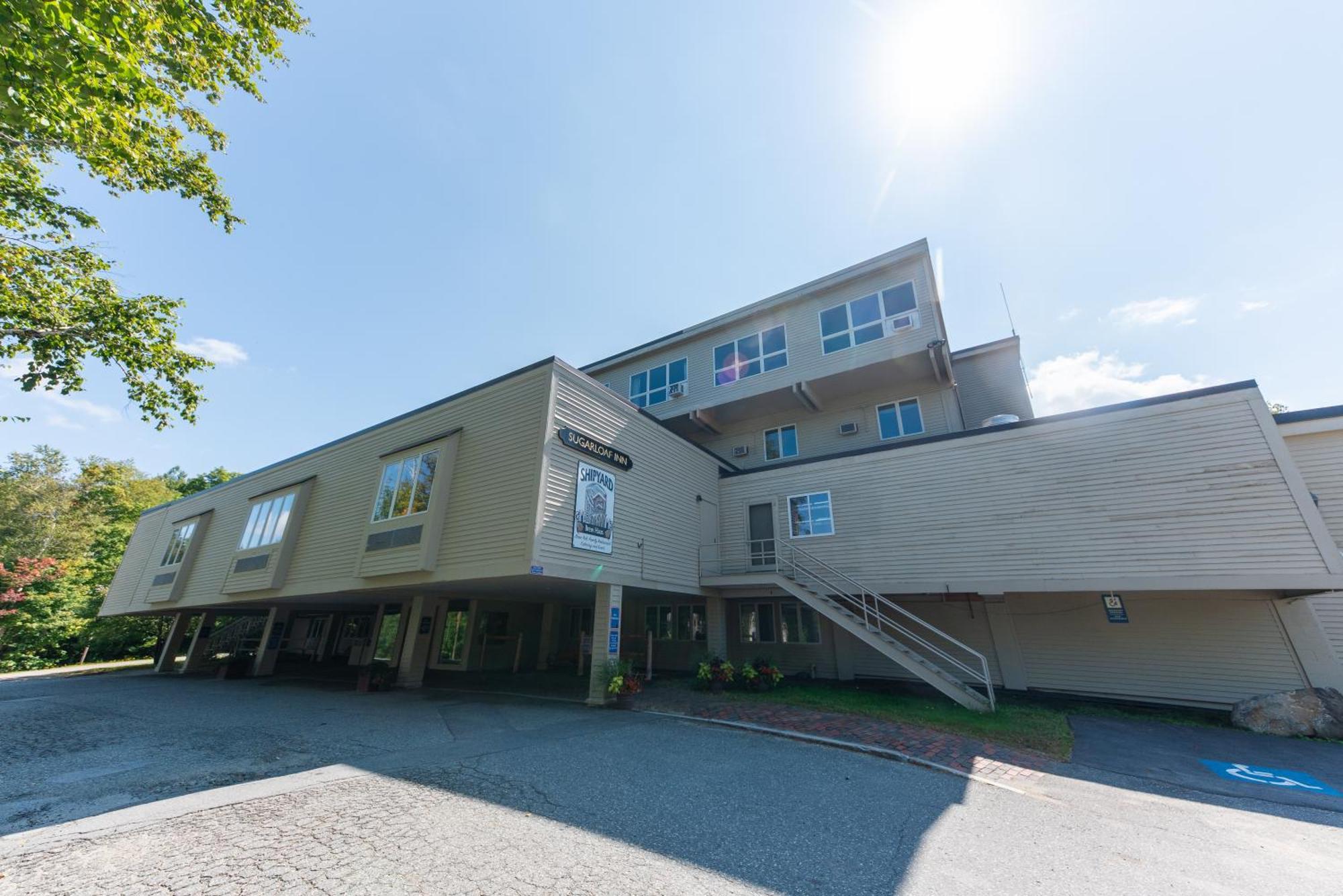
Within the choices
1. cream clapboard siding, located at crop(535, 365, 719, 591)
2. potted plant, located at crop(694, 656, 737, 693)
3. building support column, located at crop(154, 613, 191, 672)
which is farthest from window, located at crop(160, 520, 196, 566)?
potted plant, located at crop(694, 656, 737, 693)

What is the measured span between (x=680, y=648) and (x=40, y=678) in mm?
27062

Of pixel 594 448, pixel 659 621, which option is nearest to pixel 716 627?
pixel 659 621

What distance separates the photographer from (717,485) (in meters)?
16.8

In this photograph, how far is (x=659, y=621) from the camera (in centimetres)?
1820

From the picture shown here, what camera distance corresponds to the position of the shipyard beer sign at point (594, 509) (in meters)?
10.9

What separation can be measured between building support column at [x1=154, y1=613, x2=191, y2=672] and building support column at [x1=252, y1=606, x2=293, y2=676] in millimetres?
6747

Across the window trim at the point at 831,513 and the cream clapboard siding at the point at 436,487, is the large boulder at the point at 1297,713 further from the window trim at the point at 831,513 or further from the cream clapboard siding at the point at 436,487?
the cream clapboard siding at the point at 436,487

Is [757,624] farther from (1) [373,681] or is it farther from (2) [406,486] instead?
(1) [373,681]

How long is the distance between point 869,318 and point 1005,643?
409 inches

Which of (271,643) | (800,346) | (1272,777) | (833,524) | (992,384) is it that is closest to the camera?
(1272,777)

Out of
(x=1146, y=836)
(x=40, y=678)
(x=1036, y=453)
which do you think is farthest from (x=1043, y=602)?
(x=40, y=678)

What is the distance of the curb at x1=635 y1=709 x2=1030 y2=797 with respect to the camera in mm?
6406

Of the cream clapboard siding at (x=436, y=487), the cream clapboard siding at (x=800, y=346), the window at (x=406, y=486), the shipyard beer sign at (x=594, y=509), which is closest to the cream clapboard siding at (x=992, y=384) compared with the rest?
the cream clapboard siding at (x=800, y=346)

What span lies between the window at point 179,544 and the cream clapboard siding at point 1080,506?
2517 centimetres
